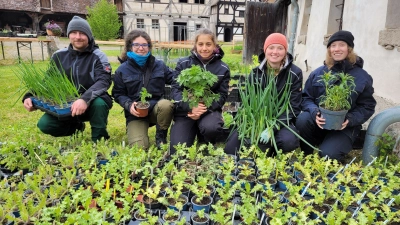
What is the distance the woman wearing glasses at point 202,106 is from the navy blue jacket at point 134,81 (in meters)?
0.22

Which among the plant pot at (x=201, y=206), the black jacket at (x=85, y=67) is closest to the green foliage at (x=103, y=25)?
the black jacket at (x=85, y=67)

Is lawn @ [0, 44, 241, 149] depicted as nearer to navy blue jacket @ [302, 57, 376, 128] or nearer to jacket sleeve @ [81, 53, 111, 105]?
jacket sleeve @ [81, 53, 111, 105]

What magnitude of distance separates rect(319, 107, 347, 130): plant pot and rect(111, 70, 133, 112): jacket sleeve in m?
1.75

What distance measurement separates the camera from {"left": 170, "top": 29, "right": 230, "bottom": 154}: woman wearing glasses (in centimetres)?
271

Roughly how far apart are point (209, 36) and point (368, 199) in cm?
181

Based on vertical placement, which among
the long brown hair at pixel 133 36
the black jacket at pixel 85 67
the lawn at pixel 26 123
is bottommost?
the lawn at pixel 26 123

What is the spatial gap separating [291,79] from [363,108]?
26.1 inches

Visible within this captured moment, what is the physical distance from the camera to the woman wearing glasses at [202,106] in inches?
107

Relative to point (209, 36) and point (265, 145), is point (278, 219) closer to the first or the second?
point (265, 145)

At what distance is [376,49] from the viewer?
3.61m

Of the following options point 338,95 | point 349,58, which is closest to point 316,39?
point 349,58

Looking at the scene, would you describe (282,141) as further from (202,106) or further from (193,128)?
(193,128)

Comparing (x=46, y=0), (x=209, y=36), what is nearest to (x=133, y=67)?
(x=209, y=36)

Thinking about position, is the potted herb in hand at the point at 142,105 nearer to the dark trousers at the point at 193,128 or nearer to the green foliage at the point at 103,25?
the dark trousers at the point at 193,128
